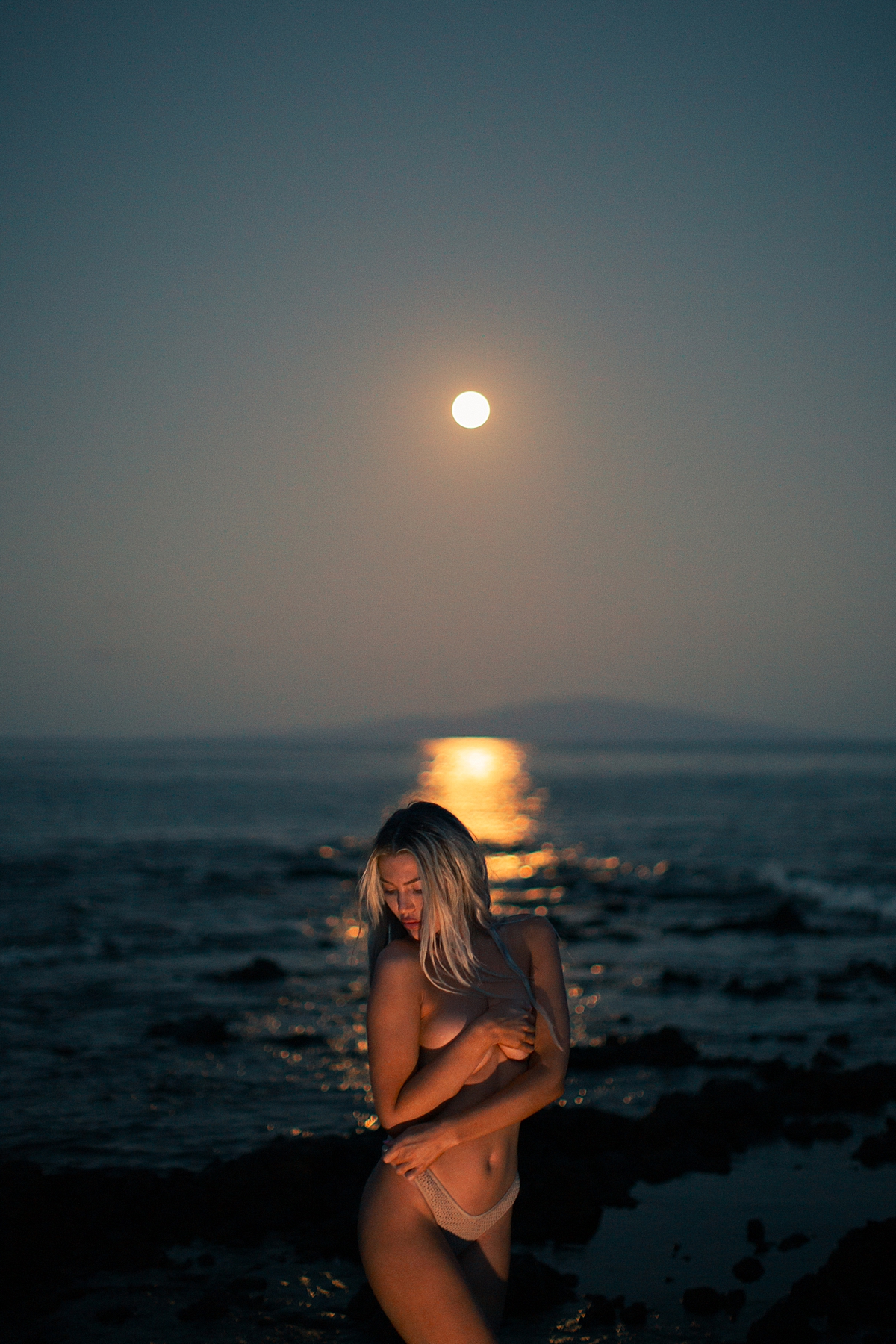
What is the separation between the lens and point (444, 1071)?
3.34 m

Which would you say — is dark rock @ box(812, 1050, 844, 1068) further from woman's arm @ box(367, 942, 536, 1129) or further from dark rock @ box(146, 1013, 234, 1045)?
woman's arm @ box(367, 942, 536, 1129)

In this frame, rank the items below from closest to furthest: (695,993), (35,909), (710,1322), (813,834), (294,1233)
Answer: (710,1322), (294,1233), (695,993), (35,909), (813,834)

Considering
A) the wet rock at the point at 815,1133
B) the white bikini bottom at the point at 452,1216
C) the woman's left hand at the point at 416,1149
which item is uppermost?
the woman's left hand at the point at 416,1149

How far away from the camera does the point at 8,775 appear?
103 metres

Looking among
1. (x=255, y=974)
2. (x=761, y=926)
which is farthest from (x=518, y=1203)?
(x=761, y=926)

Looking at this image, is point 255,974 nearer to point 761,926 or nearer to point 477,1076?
point 761,926

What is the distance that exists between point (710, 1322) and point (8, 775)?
4241 inches

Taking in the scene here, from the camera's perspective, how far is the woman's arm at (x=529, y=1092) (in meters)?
3.23

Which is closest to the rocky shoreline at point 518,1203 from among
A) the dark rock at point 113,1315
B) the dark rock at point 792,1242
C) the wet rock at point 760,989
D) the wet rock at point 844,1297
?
the wet rock at point 844,1297

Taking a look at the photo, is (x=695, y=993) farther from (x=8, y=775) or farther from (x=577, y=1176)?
(x=8, y=775)

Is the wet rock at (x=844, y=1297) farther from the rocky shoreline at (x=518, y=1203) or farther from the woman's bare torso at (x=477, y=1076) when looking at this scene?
the woman's bare torso at (x=477, y=1076)

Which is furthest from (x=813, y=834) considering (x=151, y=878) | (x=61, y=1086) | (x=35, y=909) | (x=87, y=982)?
(x=61, y=1086)

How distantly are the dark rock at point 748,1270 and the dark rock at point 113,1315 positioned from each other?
3776mm

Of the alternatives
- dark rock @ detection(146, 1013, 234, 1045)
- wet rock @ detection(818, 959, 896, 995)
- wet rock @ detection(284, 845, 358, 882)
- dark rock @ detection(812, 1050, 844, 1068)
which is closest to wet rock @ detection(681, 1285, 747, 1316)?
dark rock @ detection(812, 1050, 844, 1068)
